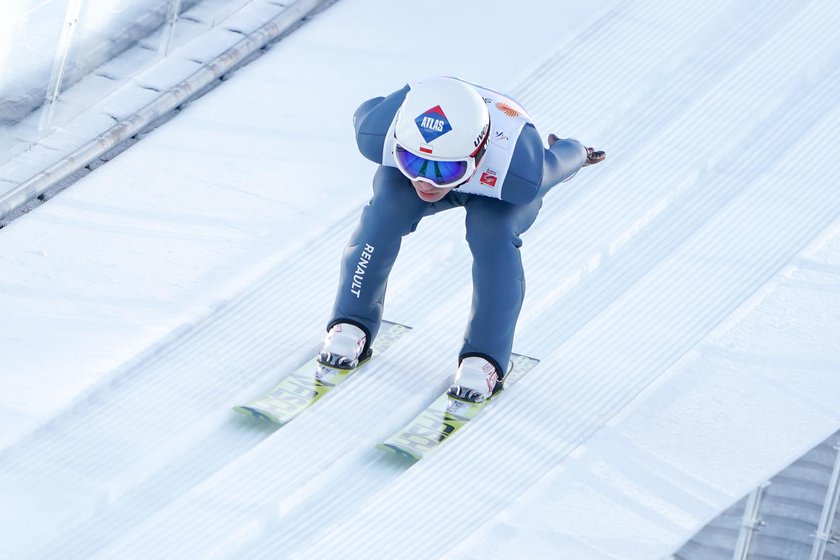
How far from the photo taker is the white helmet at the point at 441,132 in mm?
4926

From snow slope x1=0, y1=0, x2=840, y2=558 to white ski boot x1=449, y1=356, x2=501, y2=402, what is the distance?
0.35 feet

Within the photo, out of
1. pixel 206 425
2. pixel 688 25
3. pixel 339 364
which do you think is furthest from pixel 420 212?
pixel 688 25

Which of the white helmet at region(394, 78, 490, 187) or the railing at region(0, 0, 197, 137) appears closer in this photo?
the white helmet at region(394, 78, 490, 187)

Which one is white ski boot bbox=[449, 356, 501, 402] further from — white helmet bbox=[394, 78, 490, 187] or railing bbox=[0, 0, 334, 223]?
railing bbox=[0, 0, 334, 223]

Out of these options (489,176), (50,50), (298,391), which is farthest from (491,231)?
(50,50)

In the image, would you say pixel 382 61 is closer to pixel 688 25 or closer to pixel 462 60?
pixel 462 60

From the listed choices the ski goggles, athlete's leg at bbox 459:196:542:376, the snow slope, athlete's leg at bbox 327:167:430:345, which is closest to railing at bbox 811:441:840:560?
the snow slope

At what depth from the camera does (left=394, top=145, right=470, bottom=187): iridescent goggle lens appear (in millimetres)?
4961

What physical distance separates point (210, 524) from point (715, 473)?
1.54 m

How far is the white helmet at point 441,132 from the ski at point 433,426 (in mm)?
833

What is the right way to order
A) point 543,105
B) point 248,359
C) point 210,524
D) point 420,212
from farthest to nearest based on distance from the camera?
point 543,105 < point 248,359 < point 420,212 < point 210,524

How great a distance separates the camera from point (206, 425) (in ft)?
17.7

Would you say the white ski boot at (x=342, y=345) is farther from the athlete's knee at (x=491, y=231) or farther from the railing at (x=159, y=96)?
the railing at (x=159, y=96)

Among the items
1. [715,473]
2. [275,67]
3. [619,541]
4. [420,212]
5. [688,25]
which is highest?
[688,25]
